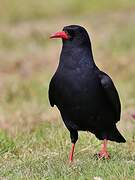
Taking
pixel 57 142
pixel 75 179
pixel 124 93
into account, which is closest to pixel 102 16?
pixel 124 93

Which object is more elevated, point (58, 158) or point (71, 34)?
point (71, 34)

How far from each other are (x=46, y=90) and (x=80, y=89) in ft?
21.9

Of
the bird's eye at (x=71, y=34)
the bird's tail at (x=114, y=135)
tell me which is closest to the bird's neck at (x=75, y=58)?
the bird's eye at (x=71, y=34)

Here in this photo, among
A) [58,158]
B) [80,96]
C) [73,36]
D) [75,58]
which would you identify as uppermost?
[73,36]

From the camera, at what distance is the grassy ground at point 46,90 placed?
24.2ft

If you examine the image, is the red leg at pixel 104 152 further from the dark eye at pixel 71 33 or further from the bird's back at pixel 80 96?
the dark eye at pixel 71 33

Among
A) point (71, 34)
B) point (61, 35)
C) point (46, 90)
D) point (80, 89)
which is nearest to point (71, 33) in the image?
point (71, 34)

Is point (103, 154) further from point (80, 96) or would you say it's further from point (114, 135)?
point (80, 96)

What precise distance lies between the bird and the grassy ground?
14.9 inches

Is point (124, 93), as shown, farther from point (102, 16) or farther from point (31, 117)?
point (102, 16)

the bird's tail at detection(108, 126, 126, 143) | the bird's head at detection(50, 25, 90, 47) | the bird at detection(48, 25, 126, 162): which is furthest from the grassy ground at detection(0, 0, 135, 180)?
the bird's head at detection(50, 25, 90, 47)

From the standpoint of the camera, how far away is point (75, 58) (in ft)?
25.6

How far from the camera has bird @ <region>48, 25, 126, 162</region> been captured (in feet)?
25.1

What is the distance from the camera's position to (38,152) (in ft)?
28.0
